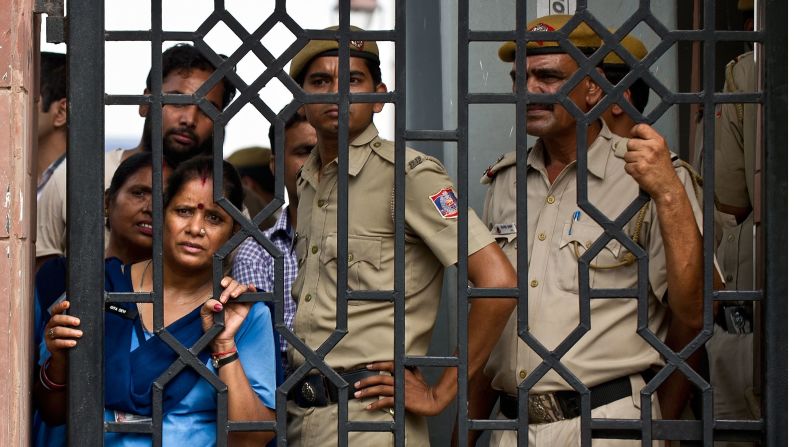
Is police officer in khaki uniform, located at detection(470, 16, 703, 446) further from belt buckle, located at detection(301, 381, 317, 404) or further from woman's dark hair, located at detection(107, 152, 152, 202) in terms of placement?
woman's dark hair, located at detection(107, 152, 152, 202)

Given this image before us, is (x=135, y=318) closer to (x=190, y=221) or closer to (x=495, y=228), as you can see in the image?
(x=190, y=221)

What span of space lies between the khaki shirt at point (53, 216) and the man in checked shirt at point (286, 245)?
19.4 inches

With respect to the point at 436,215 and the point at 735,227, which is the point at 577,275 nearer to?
the point at 436,215

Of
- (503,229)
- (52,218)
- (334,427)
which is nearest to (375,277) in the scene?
(334,427)

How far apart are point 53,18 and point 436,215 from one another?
0.98 m

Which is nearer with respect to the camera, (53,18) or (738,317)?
(53,18)

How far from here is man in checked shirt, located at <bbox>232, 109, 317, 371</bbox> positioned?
3734 mm

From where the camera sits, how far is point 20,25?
8.53 feet

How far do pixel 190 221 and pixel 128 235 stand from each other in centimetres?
61

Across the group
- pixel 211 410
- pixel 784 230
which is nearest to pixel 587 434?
pixel 784 230

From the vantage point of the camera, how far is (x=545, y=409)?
3242 millimetres

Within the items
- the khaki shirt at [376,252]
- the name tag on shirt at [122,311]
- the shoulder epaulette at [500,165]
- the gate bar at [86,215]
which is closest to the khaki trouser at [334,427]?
the khaki shirt at [376,252]

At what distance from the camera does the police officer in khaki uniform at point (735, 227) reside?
3590 millimetres

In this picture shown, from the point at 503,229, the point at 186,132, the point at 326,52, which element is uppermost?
the point at 326,52
